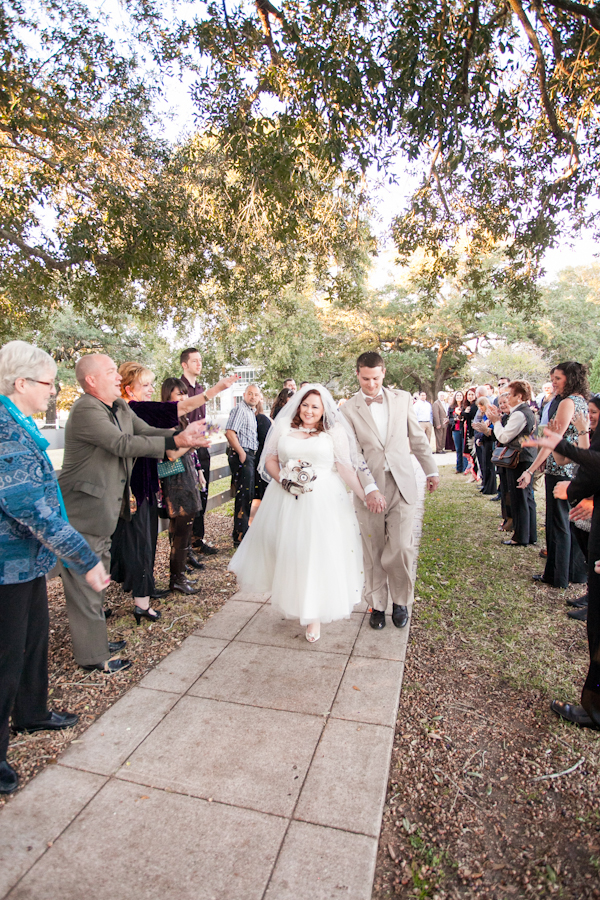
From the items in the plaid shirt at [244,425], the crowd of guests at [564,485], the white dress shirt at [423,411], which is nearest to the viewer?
the crowd of guests at [564,485]

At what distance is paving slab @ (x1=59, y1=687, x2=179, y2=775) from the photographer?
2.79m

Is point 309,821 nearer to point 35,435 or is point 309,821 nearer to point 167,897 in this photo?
point 167,897

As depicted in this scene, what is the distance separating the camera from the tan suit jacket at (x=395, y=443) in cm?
441

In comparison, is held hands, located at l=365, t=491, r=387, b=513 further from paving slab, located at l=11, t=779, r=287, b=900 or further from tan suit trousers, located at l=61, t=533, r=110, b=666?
paving slab, located at l=11, t=779, r=287, b=900

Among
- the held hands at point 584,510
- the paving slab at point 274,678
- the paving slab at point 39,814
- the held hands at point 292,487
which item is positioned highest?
the held hands at point 584,510

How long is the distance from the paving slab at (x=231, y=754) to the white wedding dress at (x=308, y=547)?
3.03 ft

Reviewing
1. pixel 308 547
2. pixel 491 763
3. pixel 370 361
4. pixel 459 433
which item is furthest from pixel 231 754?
pixel 459 433

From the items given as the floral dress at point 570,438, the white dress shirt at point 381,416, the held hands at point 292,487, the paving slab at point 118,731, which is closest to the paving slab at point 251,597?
the held hands at point 292,487

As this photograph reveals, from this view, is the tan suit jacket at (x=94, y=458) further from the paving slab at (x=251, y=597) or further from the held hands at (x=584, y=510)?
the held hands at (x=584, y=510)

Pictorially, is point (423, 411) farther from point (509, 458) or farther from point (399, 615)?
point (399, 615)

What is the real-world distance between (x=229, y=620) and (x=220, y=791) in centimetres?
211

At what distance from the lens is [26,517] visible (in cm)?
252

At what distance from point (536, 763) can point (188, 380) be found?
4815 millimetres

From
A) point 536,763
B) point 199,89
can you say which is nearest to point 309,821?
point 536,763
